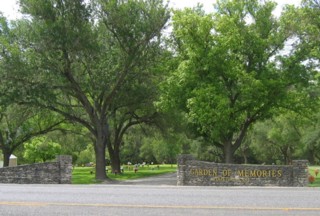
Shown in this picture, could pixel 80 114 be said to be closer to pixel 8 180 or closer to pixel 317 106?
pixel 8 180

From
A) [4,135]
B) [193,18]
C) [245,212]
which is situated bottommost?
[245,212]

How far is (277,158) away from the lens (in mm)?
73812

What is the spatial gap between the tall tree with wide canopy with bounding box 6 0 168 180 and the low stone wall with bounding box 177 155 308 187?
10.9m

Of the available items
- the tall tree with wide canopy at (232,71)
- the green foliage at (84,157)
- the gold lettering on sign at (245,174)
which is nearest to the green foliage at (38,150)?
the green foliage at (84,157)

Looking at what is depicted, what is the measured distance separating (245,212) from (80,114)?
27924mm

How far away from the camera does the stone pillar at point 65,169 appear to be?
76.8 feet

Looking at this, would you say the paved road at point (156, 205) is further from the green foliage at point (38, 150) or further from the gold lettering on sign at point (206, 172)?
the green foliage at point (38, 150)

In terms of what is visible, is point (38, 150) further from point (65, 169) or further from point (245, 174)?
point (245, 174)

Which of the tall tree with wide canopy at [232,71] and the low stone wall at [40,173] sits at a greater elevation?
the tall tree with wide canopy at [232,71]

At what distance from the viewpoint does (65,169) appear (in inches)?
929

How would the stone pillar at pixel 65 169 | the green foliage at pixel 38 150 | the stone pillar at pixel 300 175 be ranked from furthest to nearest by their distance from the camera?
the green foliage at pixel 38 150, the stone pillar at pixel 65 169, the stone pillar at pixel 300 175

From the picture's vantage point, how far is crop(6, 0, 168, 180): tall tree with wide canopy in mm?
27719

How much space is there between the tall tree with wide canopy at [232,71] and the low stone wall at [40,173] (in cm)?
923

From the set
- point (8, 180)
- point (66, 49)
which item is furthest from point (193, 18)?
point (8, 180)
